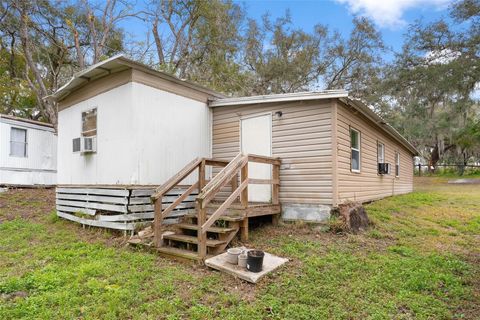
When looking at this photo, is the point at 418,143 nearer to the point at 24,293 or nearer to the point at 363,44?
the point at 363,44

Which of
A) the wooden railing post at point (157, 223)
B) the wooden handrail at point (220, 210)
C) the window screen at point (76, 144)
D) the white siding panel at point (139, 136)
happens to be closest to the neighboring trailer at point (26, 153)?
the white siding panel at point (139, 136)

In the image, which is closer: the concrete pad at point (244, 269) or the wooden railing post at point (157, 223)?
the concrete pad at point (244, 269)

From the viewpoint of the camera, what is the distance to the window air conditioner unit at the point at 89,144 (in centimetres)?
709

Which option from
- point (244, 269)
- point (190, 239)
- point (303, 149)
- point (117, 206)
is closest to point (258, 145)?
point (303, 149)

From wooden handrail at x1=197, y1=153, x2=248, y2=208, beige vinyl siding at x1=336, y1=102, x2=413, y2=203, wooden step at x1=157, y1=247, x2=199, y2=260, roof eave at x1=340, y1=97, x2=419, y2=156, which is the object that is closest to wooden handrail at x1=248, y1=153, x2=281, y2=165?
wooden handrail at x1=197, y1=153, x2=248, y2=208

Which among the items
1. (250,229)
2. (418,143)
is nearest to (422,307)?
(250,229)

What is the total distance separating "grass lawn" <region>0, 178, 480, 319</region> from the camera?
333 centimetres

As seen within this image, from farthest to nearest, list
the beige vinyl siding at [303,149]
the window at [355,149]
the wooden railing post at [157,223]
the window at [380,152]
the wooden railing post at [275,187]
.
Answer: the window at [380,152] → the window at [355,149] → the wooden railing post at [275,187] → the beige vinyl siding at [303,149] → the wooden railing post at [157,223]

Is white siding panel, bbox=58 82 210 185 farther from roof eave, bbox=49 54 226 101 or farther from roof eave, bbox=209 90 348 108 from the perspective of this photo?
roof eave, bbox=209 90 348 108

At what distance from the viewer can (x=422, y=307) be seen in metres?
3.44

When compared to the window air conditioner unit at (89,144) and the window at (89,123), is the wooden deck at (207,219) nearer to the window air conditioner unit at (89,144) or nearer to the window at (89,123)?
the window air conditioner unit at (89,144)

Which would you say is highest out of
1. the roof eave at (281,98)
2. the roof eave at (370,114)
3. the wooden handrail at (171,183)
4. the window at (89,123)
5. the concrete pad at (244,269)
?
the roof eave at (281,98)

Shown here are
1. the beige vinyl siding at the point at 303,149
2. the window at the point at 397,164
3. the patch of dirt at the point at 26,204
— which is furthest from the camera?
the window at the point at 397,164

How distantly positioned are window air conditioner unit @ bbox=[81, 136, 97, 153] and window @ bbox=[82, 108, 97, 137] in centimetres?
19
